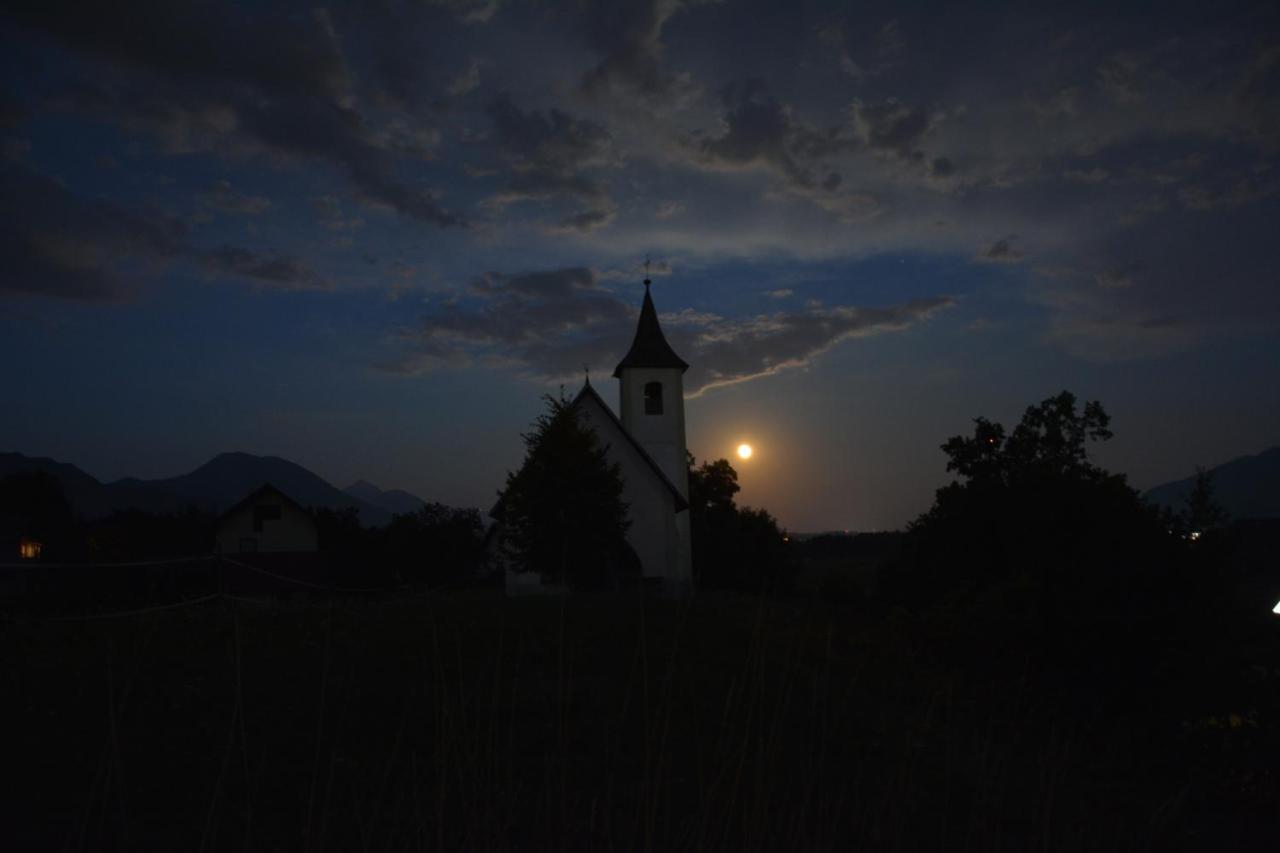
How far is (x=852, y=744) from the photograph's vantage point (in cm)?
985

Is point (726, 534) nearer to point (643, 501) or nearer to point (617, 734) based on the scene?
point (643, 501)

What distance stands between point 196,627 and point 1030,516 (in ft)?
51.0

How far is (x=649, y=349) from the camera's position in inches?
1668

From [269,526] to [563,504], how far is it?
33900 mm

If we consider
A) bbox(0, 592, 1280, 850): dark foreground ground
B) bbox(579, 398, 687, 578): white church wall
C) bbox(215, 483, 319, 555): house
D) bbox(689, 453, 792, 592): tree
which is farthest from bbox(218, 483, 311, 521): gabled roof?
bbox(0, 592, 1280, 850): dark foreground ground

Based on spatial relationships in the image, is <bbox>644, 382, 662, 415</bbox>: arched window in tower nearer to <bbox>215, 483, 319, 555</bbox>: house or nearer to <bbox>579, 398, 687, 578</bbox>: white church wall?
<bbox>579, 398, 687, 578</bbox>: white church wall

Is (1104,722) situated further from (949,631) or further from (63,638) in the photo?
(63,638)

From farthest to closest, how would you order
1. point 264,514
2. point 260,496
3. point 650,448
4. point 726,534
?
point 726,534 → point 264,514 → point 260,496 → point 650,448

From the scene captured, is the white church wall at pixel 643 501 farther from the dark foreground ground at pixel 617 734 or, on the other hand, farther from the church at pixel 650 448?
the dark foreground ground at pixel 617 734

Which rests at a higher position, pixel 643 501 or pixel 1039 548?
pixel 643 501

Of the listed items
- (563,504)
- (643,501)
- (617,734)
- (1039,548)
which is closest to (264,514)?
(643,501)

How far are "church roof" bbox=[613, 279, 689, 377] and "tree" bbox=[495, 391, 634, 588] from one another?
1394 cm

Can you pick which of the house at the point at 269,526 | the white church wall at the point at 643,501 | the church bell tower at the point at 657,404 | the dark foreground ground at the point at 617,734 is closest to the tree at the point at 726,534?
the church bell tower at the point at 657,404

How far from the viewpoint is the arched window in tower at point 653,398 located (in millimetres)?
42000
